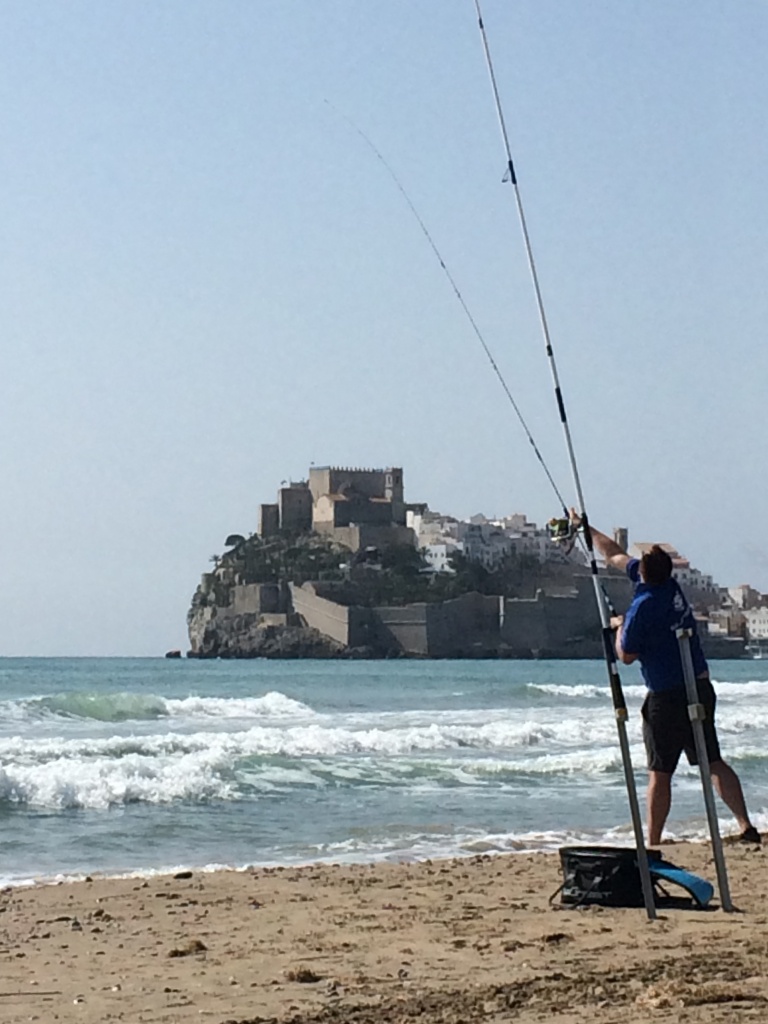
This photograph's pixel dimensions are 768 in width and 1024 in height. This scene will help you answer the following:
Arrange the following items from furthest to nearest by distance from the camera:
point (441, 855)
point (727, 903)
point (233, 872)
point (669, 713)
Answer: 1. point (441, 855)
2. point (233, 872)
3. point (669, 713)
4. point (727, 903)

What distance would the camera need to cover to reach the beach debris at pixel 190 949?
14.5 ft

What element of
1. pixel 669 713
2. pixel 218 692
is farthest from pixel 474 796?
Answer: pixel 218 692

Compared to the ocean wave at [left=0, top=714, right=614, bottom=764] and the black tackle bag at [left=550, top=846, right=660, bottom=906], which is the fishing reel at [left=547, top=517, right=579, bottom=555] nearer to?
the black tackle bag at [left=550, top=846, right=660, bottom=906]

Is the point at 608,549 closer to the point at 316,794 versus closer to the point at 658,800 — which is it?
the point at 658,800

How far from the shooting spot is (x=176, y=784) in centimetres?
1045

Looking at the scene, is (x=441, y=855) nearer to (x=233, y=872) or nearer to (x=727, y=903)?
(x=233, y=872)

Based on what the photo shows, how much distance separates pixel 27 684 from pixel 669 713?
114ft

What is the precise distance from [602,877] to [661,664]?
2.61 ft

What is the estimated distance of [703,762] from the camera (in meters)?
Result: 4.61

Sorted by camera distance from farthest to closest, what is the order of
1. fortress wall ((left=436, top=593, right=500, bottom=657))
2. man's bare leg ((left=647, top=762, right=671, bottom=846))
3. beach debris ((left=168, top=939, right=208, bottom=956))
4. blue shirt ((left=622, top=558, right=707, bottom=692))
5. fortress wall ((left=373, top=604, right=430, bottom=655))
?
fortress wall ((left=436, top=593, right=500, bottom=657)) → fortress wall ((left=373, top=604, right=430, bottom=655)) → man's bare leg ((left=647, top=762, right=671, bottom=846)) → blue shirt ((left=622, top=558, right=707, bottom=692)) → beach debris ((left=168, top=939, right=208, bottom=956))

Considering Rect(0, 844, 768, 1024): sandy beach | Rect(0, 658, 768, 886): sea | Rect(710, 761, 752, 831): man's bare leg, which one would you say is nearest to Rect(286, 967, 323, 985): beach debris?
Rect(0, 844, 768, 1024): sandy beach

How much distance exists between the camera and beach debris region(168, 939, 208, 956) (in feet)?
14.5

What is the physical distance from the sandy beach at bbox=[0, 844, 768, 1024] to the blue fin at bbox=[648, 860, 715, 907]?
7 cm

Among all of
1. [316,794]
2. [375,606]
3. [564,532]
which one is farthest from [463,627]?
[564,532]
